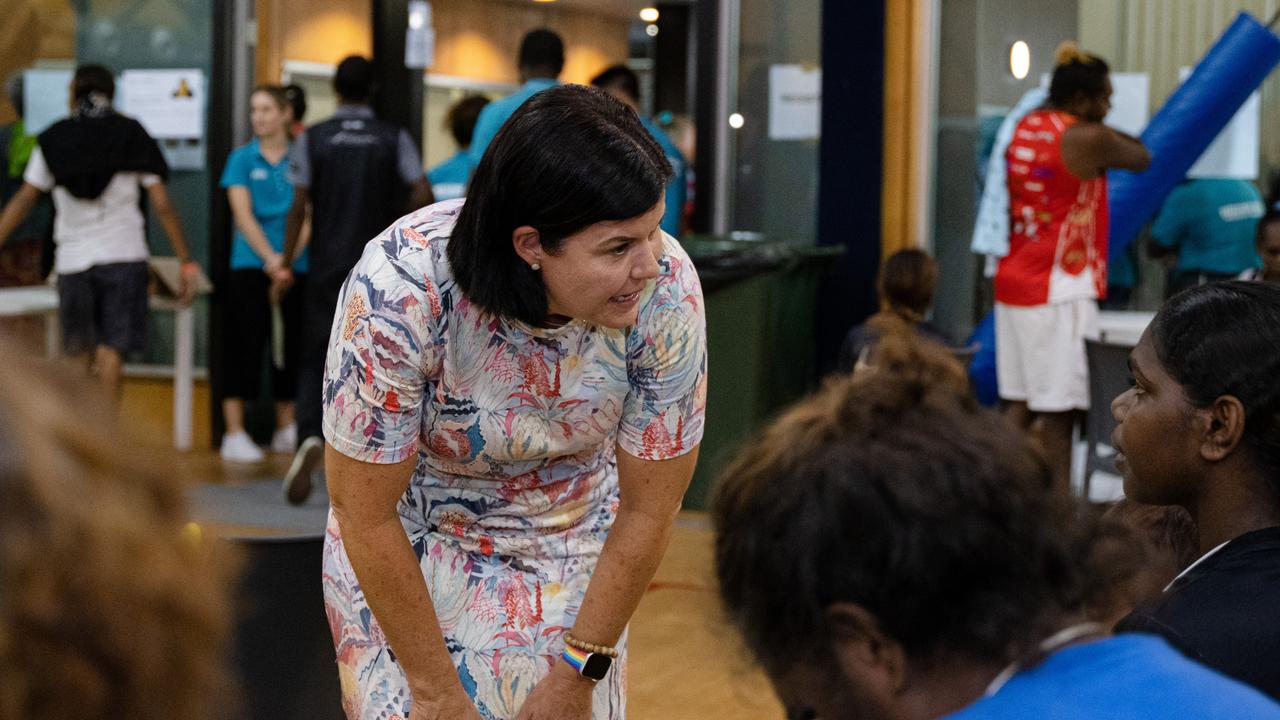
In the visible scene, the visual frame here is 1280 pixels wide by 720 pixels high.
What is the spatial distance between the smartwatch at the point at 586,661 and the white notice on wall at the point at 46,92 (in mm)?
6840

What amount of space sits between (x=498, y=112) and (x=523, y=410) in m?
3.87

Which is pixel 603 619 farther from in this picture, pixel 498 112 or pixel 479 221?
pixel 498 112

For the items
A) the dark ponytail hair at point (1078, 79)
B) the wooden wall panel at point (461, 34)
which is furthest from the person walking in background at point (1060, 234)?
the wooden wall panel at point (461, 34)

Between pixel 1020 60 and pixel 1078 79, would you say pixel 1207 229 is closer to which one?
pixel 1020 60

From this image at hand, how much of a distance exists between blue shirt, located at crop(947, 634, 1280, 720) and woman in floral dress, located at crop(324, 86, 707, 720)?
87 centimetres

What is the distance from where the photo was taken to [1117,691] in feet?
3.51

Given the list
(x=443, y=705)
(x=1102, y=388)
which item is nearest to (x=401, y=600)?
(x=443, y=705)

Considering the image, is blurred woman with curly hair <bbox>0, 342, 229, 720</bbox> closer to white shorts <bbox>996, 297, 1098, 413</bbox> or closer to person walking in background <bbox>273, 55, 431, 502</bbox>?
white shorts <bbox>996, 297, 1098, 413</bbox>

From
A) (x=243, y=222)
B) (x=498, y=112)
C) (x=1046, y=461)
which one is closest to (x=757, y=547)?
(x=1046, y=461)

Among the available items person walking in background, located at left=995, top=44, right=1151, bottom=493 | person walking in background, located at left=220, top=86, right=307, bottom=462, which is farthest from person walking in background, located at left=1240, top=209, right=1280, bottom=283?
person walking in background, located at left=220, top=86, right=307, bottom=462

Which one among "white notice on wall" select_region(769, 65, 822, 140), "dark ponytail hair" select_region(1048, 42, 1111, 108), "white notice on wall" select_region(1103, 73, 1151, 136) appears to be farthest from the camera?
"white notice on wall" select_region(769, 65, 822, 140)

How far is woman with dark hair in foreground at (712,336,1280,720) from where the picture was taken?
109 cm

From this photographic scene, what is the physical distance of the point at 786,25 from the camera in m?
7.77

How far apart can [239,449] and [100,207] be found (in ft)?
4.54
